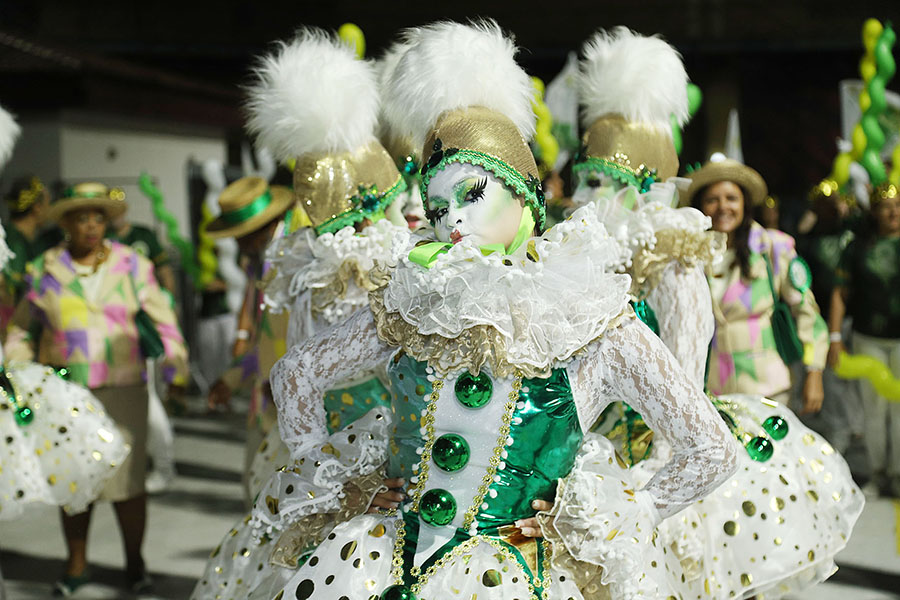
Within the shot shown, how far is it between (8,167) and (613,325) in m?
11.2

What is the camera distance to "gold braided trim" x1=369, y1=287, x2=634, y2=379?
2.32 metres

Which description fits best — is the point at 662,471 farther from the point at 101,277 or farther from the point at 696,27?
the point at 696,27

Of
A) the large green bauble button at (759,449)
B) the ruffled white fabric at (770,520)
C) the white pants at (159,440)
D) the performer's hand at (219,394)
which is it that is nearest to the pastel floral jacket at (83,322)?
the performer's hand at (219,394)

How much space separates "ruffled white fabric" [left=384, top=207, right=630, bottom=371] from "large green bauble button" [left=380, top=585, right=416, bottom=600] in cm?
50

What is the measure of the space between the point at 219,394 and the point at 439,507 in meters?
3.10

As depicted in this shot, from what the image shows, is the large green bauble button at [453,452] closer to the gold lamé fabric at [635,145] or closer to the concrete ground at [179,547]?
the gold lamé fabric at [635,145]

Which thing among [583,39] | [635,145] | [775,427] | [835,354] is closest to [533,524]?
[775,427]

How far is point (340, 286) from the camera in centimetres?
351

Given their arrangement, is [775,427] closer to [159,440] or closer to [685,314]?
[685,314]

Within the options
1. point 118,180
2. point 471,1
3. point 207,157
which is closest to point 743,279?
point 118,180

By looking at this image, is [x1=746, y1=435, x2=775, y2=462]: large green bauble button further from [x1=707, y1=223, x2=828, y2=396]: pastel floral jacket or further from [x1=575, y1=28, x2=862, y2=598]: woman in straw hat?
[x1=707, y1=223, x2=828, y2=396]: pastel floral jacket

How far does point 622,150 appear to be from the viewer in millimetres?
3664

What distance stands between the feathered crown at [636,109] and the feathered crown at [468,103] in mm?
1065

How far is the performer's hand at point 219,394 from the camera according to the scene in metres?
5.20
